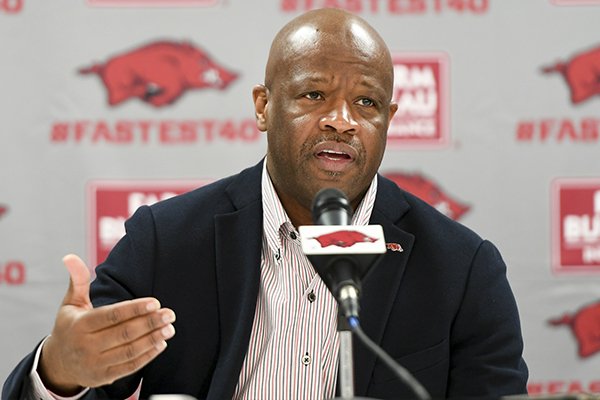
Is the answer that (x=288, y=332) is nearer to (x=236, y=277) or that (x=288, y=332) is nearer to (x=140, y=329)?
(x=236, y=277)

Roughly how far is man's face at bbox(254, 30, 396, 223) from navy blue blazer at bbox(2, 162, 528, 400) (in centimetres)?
16

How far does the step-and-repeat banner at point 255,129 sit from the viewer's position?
3.07 m

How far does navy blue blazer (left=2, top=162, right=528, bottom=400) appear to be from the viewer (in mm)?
1980

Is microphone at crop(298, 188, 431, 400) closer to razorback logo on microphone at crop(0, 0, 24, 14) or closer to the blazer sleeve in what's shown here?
the blazer sleeve

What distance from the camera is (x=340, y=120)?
80.2 inches

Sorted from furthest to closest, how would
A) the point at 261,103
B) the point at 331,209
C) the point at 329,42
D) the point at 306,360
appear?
the point at 261,103
the point at 329,42
the point at 306,360
the point at 331,209

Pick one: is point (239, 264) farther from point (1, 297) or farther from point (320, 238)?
point (1, 297)

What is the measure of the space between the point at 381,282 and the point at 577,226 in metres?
1.34

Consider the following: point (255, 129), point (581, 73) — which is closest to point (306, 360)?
point (255, 129)

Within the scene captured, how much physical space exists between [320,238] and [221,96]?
1836 millimetres

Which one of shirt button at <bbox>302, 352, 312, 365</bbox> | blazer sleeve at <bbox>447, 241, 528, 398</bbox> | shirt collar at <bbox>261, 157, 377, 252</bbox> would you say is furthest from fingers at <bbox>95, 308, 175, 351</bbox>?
blazer sleeve at <bbox>447, 241, 528, 398</bbox>

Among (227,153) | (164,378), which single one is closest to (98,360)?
(164,378)

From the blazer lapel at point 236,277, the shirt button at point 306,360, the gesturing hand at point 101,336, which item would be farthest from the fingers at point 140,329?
the shirt button at point 306,360

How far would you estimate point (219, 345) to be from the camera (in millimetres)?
2008
